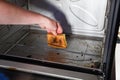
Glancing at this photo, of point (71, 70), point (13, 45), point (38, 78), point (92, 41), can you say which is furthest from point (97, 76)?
point (13, 45)

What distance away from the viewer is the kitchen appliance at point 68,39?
1.01 metres

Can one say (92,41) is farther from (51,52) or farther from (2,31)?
(2,31)

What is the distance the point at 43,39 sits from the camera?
143 centimetres

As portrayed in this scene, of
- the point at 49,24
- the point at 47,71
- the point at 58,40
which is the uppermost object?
the point at 49,24

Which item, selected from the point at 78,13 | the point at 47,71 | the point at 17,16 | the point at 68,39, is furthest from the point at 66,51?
the point at 17,16

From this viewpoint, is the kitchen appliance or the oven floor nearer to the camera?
the kitchen appliance

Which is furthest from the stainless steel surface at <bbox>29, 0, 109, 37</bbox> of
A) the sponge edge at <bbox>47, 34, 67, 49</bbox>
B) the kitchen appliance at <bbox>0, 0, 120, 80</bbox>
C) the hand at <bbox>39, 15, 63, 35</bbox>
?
the hand at <bbox>39, 15, 63, 35</bbox>

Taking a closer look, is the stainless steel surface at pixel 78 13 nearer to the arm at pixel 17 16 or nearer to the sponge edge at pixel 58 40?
the sponge edge at pixel 58 40

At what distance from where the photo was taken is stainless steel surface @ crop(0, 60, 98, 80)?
0.90 metres

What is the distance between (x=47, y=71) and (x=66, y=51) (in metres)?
0.38

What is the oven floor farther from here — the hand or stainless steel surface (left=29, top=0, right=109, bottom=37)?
the hand

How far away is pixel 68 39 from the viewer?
4.67ft

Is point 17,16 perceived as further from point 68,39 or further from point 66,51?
point 68,39

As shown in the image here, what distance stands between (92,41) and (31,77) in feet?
1.93
